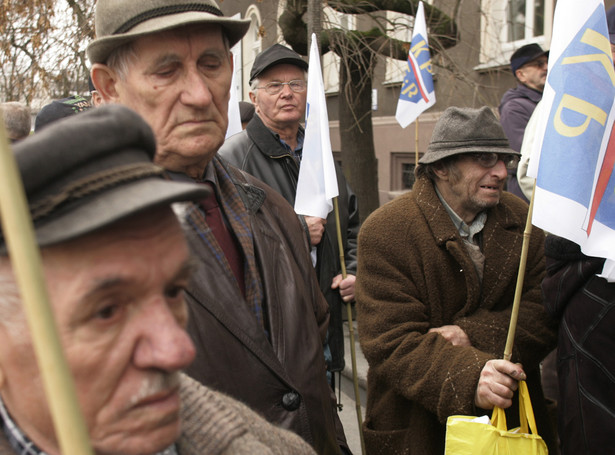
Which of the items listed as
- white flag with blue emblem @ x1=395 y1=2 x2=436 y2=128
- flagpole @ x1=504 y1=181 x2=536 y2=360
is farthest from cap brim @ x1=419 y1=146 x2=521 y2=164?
white flag with blue emblem @ x1=395 y1=2 x2=436 y2=128

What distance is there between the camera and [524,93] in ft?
17.0

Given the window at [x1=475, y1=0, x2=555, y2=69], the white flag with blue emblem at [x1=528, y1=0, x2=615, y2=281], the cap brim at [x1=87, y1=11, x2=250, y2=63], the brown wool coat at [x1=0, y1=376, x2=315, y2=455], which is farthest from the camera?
the window at [x1=475, y1=0, x2=555, y2=69]

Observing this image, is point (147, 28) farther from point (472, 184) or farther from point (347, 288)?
point (347, 288)

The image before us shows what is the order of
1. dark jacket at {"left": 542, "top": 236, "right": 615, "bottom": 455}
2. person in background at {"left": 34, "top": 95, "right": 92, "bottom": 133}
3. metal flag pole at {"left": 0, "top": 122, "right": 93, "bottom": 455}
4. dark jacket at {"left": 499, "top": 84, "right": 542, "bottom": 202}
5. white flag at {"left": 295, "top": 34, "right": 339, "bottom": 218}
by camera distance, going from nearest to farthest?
metal flag pole at {"left": 0, "top": 122, "right": 93, "bottom": 455}
dark jacket at {"left": 542, "top": 236, "right": 615, "bottom": 455}
person in background at {"left": 34, "top": 95, "right": 92, "bottom": 133}
white flag at {"left": 295, "top": 34, "right": 339, "bottom": 218}
dark jacket at {"left": 499, "top": 84, "right": 542, "bottom": 202}

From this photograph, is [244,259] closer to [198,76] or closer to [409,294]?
[198,76]

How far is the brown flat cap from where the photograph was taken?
0.87 m

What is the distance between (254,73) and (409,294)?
192cm

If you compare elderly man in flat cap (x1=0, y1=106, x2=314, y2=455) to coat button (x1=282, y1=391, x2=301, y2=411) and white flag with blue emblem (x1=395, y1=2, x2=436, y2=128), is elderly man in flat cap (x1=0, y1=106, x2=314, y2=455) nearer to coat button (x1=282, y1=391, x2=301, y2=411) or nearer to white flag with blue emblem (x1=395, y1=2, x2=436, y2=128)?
coat button (x1=282, y1=391, x2=301, y2=411)

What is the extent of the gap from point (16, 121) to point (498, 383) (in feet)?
10.6

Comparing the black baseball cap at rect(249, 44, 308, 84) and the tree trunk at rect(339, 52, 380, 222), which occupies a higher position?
the black baseball cap at rect(249, 44, 308, 84)

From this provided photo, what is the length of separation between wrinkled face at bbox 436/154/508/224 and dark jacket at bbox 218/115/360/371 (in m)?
0.90

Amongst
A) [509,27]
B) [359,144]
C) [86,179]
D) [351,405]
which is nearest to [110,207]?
[86,179]

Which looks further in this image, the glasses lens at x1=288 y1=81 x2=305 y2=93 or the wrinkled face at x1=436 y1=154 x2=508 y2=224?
the glasses lens at x1=288 y1=81 x2=305 y2=93

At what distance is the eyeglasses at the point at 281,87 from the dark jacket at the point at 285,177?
12.5 inches
